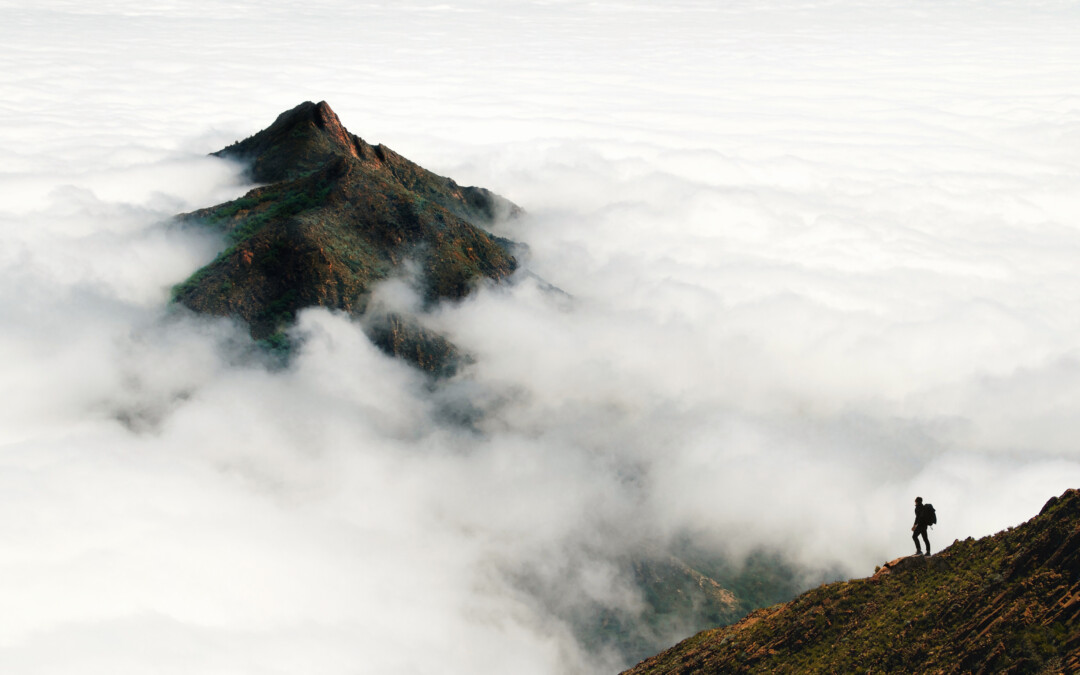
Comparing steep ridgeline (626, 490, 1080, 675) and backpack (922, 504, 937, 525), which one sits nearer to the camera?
steep ridgeline (626, 490, 1080, 675)

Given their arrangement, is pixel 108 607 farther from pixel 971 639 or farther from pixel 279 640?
pixel 971 639

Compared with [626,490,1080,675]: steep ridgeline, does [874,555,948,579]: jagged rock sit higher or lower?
higher

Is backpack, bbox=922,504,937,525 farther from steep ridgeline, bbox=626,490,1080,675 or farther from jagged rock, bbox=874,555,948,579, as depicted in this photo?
jagged rock, bbox=874,555,948,579

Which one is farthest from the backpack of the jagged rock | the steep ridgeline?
the jagged rock

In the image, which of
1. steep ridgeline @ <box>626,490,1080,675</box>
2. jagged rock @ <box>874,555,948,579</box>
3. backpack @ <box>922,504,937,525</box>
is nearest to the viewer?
steep ridgeline @ <box>626,490,1080,675</box>

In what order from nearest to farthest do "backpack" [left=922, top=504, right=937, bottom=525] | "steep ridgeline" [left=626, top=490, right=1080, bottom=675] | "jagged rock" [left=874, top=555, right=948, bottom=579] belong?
"steep ridgeline" [left=626, top=490, right=1080, bottom=675], "backpack" [left=922, top=504, right=937, bottom=525], "jagged rock" [left=874, top=555, right=948, bottom=579]

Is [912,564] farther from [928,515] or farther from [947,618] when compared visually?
[947,618]

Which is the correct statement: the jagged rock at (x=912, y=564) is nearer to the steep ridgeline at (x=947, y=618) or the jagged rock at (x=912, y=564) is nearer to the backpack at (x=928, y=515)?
the steep ridgeline at (x=947, y=618)

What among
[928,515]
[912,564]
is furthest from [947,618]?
[912,564]

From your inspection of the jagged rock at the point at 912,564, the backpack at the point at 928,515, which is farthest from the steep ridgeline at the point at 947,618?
the backpack at the point at 928,515

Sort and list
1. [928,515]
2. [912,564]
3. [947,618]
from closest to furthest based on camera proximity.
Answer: [947,618] → [928,515] → [912,564]

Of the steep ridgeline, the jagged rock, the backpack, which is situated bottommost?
the steep ridgeline
